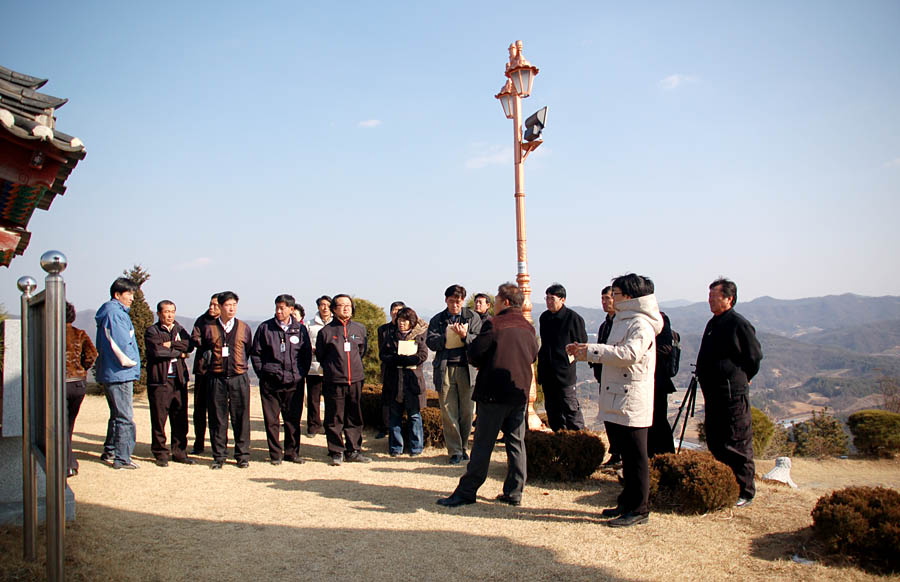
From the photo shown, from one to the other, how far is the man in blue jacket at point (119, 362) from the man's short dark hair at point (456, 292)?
3867 millimetres

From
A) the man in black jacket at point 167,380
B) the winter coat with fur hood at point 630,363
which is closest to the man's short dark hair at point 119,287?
the man in black jacket at point 167,380

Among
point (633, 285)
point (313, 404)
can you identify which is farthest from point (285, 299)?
point (633, 285)

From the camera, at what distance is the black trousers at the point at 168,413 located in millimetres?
7793

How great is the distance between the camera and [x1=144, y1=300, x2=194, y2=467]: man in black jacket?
7.75 metres

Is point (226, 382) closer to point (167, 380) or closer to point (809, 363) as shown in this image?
point (167, 380)

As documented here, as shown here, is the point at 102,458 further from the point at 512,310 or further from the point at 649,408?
the point at 649,408

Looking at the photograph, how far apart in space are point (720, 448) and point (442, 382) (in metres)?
3.38

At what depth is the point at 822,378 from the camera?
58.2 meters

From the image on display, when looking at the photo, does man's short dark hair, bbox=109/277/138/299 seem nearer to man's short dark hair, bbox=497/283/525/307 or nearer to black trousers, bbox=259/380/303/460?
black trousers, bbox=259/380/303/460

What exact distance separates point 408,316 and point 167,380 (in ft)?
10.8

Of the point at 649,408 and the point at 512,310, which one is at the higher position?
the point at 512,310

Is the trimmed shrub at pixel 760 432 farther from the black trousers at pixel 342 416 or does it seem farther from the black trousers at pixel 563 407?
the black trousers at pixel 342 416

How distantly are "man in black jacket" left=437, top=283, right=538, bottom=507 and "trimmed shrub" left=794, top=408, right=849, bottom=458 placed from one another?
9.06 meters

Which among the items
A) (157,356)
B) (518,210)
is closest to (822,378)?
(518,210)
